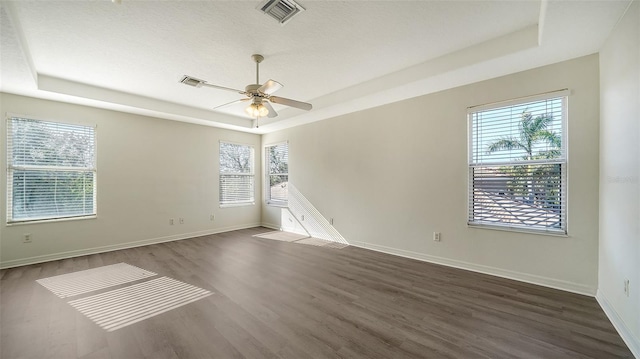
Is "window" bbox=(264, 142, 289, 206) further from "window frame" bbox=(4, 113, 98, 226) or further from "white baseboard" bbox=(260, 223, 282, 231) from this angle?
"window frame" bbox=(4, 113, 98, 226)

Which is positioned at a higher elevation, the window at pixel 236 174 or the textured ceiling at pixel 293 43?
the textured ceiling at pixel 293 43

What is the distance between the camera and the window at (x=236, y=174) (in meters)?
6.09

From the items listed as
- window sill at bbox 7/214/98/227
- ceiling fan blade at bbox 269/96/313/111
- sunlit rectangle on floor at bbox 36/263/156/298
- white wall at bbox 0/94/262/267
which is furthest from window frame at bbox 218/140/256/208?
ceiling fan blade at bbox 269/96/313/111

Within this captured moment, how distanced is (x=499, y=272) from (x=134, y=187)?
236 inches

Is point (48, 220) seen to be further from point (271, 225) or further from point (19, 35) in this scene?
point (271, 225)

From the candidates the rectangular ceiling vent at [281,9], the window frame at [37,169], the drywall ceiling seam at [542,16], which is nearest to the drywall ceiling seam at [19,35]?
the window frame at [37,169]

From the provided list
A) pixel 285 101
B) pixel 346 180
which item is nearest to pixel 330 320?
pixel 285 101

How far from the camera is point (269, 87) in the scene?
2812 mm

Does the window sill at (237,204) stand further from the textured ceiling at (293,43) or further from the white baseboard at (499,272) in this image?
the white baseboard at (499,272)

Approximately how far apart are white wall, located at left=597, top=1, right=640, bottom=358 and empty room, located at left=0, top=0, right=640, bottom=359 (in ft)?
0.08

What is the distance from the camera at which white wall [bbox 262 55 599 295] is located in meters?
2.66

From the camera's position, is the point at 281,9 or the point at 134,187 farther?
the point at 134,187

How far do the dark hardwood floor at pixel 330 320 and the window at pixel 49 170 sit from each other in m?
0.93

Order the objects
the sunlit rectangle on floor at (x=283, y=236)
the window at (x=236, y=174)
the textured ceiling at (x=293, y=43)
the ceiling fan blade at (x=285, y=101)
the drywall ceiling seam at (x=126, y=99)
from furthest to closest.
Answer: the window at (x=236, y=174) < the sunlit rectangle on floor at (x=283, y=236) < the drywall ceiling seam at (x=126, y=99) < the ceiling fan blade at (x=285, y=101) < the textured ceiling at (x=293, y=43)
